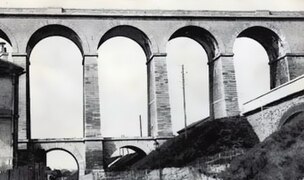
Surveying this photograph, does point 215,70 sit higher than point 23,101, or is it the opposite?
point 215,70

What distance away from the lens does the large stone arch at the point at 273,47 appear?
104 feet

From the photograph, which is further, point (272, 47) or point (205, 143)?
point (272, 47)

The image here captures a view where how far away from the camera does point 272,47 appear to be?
109 ft

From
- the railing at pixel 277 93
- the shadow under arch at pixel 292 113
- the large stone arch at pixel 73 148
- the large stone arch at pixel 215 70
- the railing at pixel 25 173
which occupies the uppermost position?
the large stone arch at pixel 215 70

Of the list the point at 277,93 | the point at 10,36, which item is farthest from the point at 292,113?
the point at 10,36

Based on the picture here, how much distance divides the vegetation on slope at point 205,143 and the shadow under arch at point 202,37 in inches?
233

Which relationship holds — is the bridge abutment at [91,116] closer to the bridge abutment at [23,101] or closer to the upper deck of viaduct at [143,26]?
the upper deck of viaduct at [143,26]

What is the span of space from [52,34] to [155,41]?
6.85 metres

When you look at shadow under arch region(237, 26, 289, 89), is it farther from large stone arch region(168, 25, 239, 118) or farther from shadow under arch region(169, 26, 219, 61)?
large stone arch region(168, 25, 239, 118)

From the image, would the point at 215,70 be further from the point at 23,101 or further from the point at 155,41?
the point at 23,101

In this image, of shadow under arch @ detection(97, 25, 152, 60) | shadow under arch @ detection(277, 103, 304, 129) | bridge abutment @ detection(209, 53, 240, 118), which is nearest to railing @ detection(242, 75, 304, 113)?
shadow under arch @ detection(277, 103, 304, 129)

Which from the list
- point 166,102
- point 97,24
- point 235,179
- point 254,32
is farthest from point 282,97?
point 97,24

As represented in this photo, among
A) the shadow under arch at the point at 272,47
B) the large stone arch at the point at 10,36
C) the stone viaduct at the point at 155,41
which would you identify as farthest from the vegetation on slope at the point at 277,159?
the large stone arch at the point at 10,36

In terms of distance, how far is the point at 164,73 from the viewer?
30.1 metres
